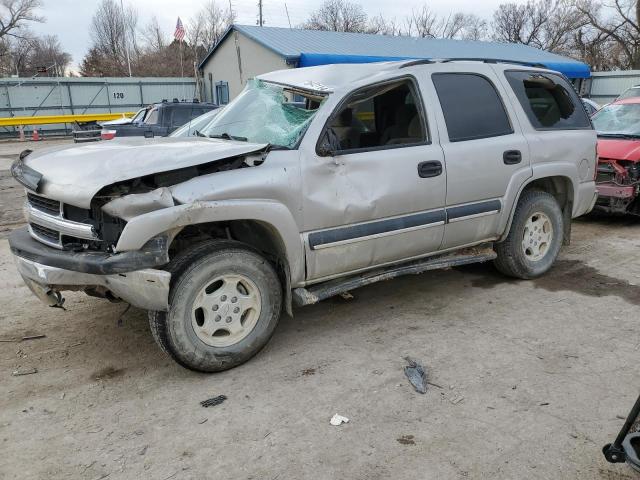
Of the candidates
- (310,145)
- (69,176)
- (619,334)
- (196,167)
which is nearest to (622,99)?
(619,334)

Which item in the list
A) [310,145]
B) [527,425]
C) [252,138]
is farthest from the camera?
[252,138]

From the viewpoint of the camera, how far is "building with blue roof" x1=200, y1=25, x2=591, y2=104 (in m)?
20.7

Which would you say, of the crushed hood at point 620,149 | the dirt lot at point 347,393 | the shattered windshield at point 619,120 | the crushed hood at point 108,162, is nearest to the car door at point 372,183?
the crushed hood at point 108,162

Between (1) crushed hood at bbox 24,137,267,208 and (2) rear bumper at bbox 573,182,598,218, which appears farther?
(2) rear bumper at bbox 573,182,598,218

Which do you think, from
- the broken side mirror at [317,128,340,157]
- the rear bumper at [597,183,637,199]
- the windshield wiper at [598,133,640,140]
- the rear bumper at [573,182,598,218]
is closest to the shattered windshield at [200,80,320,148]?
the broken side mirror at [317,128,340,157]

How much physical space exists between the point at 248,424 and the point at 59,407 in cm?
113

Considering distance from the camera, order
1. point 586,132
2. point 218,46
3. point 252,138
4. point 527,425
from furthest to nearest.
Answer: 1. point 218,46
2. point 586,132
3. point 252,138
4. point 527,425

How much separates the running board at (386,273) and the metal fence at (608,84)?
1130 inches

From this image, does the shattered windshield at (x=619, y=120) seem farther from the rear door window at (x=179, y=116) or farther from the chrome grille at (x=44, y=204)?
the rear door window at (x=179, y=116)

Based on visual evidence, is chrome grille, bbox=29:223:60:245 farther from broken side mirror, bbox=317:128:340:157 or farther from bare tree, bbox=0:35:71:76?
bare tree, bbox=0:35:71:76

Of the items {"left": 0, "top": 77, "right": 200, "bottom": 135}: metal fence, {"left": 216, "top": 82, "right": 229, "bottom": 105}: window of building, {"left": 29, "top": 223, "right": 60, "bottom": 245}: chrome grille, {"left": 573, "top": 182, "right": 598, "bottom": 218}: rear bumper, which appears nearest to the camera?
{"left": 29, "top": 223, "right": 60, "bottom": 245}: chrome grille

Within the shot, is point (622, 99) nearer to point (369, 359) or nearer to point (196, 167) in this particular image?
point (369, 359)

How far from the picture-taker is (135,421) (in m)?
2.93

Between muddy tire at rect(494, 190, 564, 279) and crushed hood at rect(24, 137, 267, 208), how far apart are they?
2.65 metres
